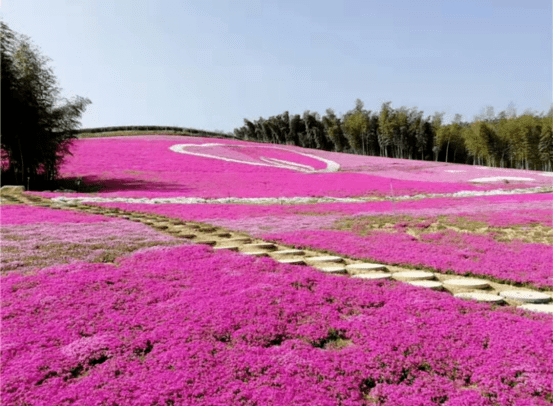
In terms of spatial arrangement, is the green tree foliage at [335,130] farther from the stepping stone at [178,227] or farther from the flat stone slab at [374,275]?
the flat stone slab at [374,275]

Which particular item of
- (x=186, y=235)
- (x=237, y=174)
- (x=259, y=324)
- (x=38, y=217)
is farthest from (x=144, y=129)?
(x=259, y=324)

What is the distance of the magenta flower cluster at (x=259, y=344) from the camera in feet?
11.5

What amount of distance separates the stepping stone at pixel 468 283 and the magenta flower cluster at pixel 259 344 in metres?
0.76

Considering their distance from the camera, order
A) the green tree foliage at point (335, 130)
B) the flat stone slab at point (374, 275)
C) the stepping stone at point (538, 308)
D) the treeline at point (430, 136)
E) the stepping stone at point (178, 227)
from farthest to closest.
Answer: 1. the green tree foliage at point (335, 130)
2. the treeline at point (430, 136)
3. the stepping stone at point (178, 227)
4. the flat stone slab at point (374, 275)
5. the stepping stone at point (538, 308)

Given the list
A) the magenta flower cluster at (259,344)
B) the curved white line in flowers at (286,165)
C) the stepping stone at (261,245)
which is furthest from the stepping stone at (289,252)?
the curved white line in flowers at (286,165)

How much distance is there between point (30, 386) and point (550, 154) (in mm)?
61223

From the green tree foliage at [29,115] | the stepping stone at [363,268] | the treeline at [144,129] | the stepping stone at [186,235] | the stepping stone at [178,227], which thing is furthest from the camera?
the treeline at [144,129]

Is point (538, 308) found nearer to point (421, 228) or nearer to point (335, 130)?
point (421, 228)

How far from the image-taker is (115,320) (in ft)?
15.8

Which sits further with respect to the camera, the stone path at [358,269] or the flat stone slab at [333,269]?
the flat stone slab at [333,269]

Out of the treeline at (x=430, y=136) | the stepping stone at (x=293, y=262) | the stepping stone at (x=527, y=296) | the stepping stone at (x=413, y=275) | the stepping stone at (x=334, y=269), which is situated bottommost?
the stepping stone at (x=527, y=296)

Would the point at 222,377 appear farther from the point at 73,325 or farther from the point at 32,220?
the point at 32,220

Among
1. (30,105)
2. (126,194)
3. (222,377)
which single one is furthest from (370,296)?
(30,105)

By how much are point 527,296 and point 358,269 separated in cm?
265
